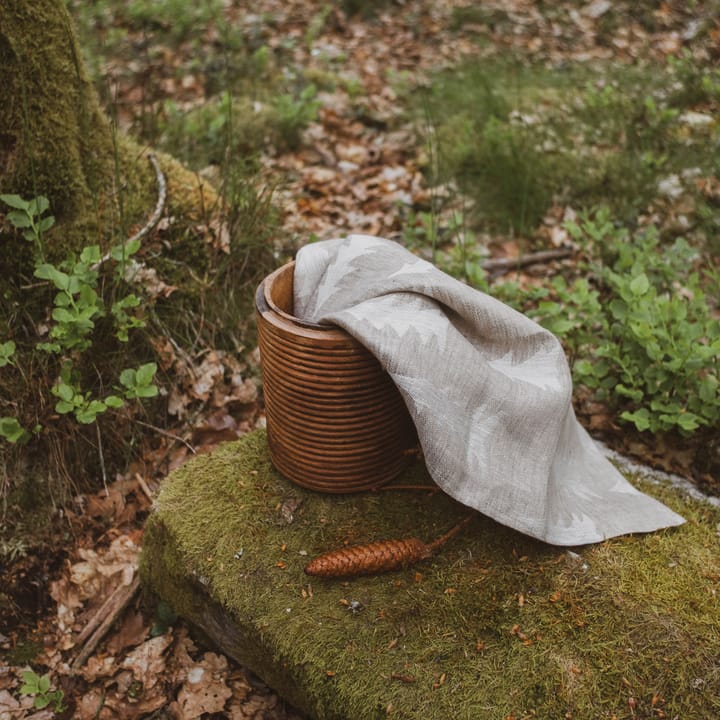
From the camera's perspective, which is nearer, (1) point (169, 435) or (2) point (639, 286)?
(2) point (639, 286)

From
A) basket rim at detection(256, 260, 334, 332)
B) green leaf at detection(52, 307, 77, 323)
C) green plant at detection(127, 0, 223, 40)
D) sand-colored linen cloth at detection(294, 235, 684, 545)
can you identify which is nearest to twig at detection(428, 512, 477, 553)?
sand-colored linen cloth at detection(294, 235, 684, 545)

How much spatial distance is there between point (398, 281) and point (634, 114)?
3931 millimetres

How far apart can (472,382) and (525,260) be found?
7.51 feet

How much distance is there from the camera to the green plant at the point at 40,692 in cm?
230

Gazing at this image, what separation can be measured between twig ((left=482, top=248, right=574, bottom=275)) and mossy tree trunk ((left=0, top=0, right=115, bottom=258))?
2.16m

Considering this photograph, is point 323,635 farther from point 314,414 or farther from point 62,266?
point 62,266

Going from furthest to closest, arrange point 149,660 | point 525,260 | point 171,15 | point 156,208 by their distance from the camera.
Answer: point 171,15
point 525,260
point 156,208
point 149,660

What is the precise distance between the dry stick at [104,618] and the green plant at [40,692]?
4.8 inches

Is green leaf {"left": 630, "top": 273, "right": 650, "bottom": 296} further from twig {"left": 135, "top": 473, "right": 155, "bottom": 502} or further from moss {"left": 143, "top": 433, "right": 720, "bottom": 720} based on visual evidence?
twig {"left": 135, "top": 473, "right": 155, "bottom": 502}

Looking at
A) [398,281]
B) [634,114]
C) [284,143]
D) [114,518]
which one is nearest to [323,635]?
[398,281]

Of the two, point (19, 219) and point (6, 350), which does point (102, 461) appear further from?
point (19, 219)

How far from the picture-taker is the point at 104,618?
8.46ft

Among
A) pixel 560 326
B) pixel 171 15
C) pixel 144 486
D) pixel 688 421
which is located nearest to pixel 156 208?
pixel 144 486

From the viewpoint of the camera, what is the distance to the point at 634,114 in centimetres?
513
